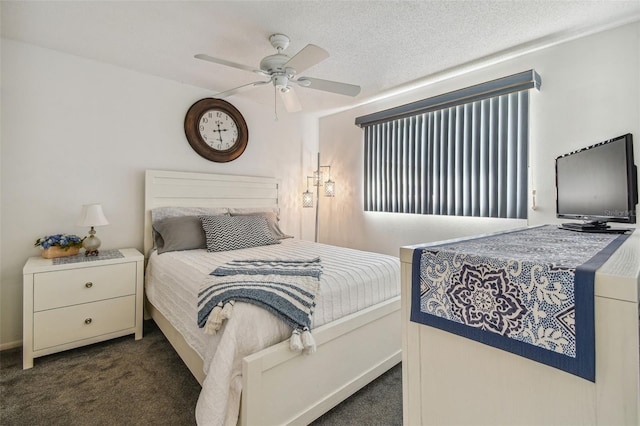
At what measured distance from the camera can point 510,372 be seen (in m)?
0.70

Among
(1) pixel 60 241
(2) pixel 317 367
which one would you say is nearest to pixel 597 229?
(2) pixel 317 367

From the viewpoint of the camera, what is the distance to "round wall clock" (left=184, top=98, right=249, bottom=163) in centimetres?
315

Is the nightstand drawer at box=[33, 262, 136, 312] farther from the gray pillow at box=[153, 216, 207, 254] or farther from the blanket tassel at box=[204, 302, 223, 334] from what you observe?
the blanket tassel at box=[204, 302, 223, 334]

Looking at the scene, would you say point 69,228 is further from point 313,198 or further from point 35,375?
point 313,198

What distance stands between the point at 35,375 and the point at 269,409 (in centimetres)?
173

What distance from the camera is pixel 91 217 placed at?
7.64ft

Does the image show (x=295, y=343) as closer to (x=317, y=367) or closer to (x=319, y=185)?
(x=317, y=367)

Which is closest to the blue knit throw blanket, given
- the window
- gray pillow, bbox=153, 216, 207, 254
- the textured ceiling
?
gray pillow, bbox=153, 216, 207, 254

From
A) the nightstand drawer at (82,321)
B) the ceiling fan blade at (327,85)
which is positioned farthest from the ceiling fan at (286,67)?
the nightstand drawer at (82,321)

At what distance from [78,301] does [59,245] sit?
50 centimetres

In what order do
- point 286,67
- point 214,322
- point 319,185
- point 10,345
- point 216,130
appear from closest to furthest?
point 214,322 → point 286,67 → point 10,345 → point 216,130 → point 319,185

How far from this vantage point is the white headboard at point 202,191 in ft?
9.32

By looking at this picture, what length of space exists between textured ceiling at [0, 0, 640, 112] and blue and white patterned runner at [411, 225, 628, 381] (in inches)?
69.4

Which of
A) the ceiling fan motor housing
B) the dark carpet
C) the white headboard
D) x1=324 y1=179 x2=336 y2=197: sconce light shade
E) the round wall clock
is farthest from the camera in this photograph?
x1=324 y1=179 x2=336 y2=197: sconce light shade
